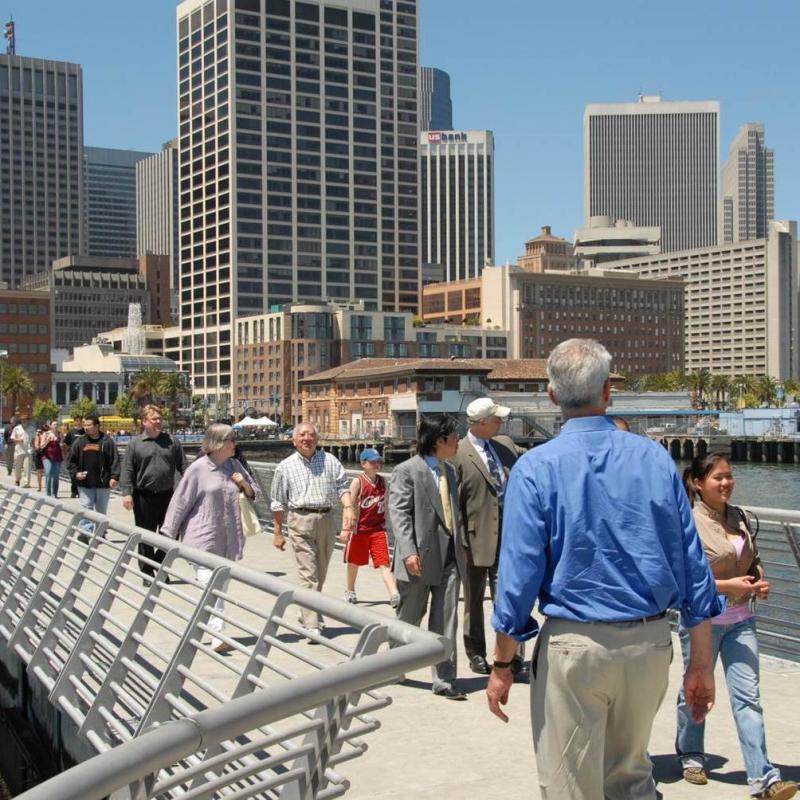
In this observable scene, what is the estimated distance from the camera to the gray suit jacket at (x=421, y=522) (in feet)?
28.3

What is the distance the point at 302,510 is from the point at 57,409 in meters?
164

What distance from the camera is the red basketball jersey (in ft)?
43.1

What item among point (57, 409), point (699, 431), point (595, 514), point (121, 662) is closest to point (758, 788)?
point (595, 514)

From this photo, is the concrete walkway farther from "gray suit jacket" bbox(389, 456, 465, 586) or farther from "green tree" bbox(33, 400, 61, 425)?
"green tree" bbox(33, 400, 61, 425)

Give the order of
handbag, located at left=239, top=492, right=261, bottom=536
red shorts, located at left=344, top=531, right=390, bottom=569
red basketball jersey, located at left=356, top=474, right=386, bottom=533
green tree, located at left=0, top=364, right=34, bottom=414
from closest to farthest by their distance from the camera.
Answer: handbag, located at left=239, top=492, right=261, bottom=536 → red shorts, located at left=344, top=531, right=390, bottom=569 → red basketball jersey, located at left=356, top=474, right=386, bottom=533 → green tree, located at left=0, top=364, right=34, bottom=414

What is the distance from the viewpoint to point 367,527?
13.1 m

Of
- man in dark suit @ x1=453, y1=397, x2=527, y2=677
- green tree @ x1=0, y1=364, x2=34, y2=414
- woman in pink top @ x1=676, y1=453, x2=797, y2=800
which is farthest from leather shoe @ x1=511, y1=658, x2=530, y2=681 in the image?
green tree @ x1=0, y1=364, x2=34, y2=414

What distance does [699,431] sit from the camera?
117 meters

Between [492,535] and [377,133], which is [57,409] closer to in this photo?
[377,133]

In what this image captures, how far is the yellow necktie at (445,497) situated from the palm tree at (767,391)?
612 ft

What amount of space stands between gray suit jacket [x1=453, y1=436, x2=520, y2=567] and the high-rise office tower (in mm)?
172684

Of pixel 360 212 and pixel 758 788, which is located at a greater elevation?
pixel 360 212

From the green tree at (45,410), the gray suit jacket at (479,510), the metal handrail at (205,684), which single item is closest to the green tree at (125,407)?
the green tree at (45,410)

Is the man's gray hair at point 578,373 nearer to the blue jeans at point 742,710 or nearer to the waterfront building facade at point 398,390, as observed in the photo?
the blue jeans at point 742,710
